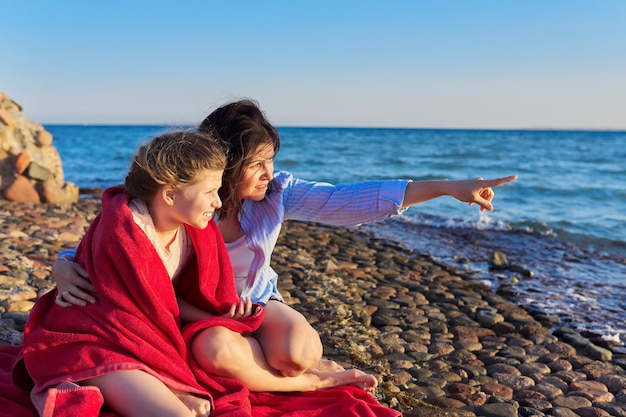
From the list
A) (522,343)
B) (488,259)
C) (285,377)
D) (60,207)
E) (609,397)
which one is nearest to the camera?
(285,377)

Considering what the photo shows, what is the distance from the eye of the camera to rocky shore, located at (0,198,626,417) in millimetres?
→ 3648

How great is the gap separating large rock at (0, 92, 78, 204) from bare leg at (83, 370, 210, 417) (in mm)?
7163

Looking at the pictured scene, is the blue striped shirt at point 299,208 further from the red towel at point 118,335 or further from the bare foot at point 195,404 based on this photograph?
the bare foot at point 195,404

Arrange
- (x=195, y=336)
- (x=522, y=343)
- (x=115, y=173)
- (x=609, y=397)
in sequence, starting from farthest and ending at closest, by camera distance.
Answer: (x=115, y=173) → (x=522, y=343) → (x=609, y=397) → (x=195, y=336)

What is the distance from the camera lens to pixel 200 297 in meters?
3.04

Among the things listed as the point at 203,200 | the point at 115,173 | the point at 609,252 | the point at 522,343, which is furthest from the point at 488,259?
the point at 115,173

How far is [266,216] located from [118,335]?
42.4 inches

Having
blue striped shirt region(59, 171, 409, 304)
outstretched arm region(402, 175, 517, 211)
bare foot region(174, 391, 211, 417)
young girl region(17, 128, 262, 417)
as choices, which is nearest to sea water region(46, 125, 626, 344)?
young girl region(17, 128, 262, 417)

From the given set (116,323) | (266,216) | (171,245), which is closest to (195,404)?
(116,323)

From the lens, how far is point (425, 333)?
185 inches

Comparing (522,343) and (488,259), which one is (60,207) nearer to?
(488,259)

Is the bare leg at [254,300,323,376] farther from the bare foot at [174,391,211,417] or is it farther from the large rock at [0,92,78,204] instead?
the large rock at [0,92,78,204]

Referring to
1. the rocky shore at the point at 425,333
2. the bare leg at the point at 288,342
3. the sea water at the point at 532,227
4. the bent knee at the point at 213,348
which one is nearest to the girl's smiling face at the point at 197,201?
the sea water at the point at 532,227

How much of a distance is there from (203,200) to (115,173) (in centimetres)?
1851
